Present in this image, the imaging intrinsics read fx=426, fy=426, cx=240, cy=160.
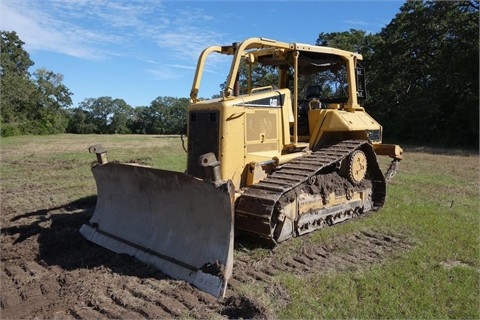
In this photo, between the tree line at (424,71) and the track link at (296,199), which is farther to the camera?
the tree line at (424,71)

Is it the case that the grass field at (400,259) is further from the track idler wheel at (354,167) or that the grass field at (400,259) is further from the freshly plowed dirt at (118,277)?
the track idler wheel at (354,167)

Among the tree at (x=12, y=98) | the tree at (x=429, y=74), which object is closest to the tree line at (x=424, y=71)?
the tree at (x=429, y=74)

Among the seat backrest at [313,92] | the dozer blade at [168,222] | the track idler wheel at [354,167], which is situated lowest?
the dozer blade at [168,222]

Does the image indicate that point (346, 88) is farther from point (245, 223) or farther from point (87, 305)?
point (87, 305)

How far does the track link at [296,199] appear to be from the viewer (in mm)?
5340

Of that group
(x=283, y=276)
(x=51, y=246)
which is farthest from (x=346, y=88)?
(x=51, y=246)

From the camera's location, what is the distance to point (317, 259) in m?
5.30

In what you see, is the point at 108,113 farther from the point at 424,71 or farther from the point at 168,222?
the point at 168,222

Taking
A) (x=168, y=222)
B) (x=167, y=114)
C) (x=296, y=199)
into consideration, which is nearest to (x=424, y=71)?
(x=296, y=199)

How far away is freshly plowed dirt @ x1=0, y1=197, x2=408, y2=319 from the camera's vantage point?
3986 mm

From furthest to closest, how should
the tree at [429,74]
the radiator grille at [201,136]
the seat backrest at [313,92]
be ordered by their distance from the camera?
the tree at [429,74] → the seat backrest at [313,92] → the radiator grille at [201,136]

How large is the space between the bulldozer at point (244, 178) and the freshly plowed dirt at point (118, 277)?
0.25 metres

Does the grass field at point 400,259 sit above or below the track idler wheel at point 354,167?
below

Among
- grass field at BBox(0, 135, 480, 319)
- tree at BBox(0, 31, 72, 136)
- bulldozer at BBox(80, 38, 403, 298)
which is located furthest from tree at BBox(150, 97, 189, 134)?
bulldozer at BBox(80, 38, 403, 298)
